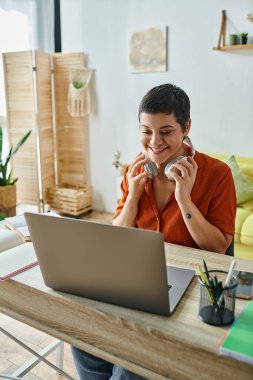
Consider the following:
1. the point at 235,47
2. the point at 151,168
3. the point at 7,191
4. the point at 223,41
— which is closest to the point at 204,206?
the point at 151,168

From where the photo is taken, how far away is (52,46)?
166 inches

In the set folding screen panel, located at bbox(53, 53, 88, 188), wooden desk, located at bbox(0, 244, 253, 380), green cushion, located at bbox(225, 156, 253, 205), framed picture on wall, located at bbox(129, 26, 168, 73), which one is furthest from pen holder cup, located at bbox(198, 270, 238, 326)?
folding screen panel, located at bbox(53, 53, 88, 188)

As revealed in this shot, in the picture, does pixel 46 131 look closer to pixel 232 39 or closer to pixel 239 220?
pixel 232 39

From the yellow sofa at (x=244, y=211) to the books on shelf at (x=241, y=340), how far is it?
1.84 metres

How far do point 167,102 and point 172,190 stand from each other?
33cm

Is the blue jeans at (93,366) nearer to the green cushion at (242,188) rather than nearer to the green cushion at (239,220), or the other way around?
the green cushion at (239,220)

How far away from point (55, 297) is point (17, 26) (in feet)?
12.6

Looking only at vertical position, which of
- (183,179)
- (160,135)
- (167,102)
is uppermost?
(167,102)

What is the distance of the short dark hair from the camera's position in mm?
1192

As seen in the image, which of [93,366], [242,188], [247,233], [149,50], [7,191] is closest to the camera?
[93,366]

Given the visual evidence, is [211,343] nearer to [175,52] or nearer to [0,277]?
[0,277]

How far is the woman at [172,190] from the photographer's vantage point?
120 centimetres

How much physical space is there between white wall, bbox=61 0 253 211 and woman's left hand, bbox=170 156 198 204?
2237mm

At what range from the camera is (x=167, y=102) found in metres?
1.20
